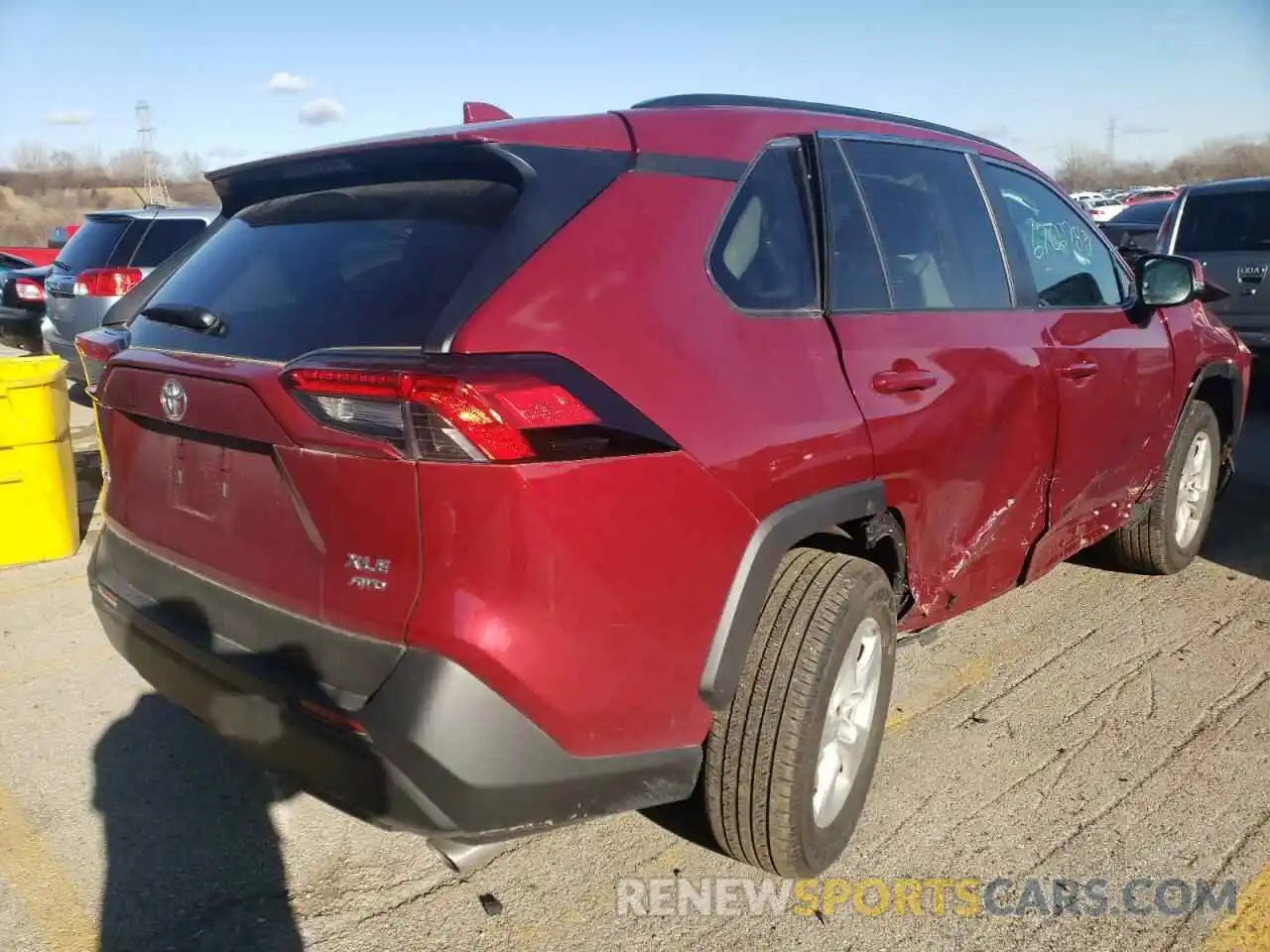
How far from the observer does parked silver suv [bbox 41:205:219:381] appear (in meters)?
8.59

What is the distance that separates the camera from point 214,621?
7.66ft

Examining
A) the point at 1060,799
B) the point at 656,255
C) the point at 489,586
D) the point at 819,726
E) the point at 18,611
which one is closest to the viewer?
the point at 489,586

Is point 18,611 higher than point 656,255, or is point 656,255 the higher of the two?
point 656,255

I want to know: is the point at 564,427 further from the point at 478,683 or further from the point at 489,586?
the point at 478,683

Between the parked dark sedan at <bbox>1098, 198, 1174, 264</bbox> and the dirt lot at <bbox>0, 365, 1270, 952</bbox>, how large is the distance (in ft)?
28.3

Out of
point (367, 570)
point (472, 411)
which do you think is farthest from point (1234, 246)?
point (367, 570)

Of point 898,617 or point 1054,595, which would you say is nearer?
point 898,617

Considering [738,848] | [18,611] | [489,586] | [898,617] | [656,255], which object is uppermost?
[656,255]

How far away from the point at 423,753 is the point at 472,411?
64 centimetres

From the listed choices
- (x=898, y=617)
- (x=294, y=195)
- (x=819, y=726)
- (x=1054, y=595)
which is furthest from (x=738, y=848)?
(x=1054, y=595)

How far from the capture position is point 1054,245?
3854 mm

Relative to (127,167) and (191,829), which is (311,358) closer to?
(191,829)

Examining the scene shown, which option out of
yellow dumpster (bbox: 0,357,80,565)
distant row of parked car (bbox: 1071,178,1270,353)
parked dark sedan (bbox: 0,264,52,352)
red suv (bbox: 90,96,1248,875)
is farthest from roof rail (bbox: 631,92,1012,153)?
parked dark sedan (bbox: 0,264,52,352)

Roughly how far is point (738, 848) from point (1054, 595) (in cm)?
278
